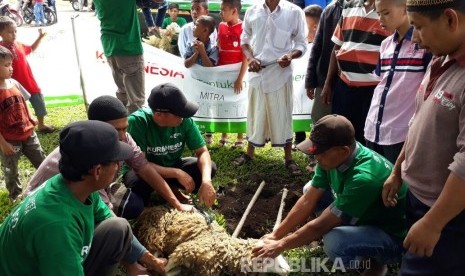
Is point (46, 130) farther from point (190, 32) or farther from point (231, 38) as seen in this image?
point (231, 38)

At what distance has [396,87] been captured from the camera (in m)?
3.31

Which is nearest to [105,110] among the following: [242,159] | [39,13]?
[242,159]

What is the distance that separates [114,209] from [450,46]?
105 inches

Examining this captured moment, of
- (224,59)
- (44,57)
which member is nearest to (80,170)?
(224,59)

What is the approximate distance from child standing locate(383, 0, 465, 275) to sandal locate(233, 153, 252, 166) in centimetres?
306

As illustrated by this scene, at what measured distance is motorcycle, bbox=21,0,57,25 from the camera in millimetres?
17016

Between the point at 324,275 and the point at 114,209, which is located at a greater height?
the point at 114,209

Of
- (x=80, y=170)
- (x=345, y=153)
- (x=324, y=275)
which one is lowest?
(x=324, y=275)

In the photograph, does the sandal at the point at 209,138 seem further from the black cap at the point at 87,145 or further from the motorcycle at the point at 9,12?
the motorcycle at the point at 9,12

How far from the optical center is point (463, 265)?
7.19ft

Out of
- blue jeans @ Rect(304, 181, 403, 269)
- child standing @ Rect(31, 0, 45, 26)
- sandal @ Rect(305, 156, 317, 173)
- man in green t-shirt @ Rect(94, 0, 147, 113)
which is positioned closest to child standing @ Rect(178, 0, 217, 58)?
man in green t-shirt @ Rect(94, 0, 147, 113)

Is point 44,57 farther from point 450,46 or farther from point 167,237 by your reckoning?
point 450,46

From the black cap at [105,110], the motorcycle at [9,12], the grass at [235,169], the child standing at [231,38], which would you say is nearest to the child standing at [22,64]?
the grass at [235,169]

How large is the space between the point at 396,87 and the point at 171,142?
1.92 meters
